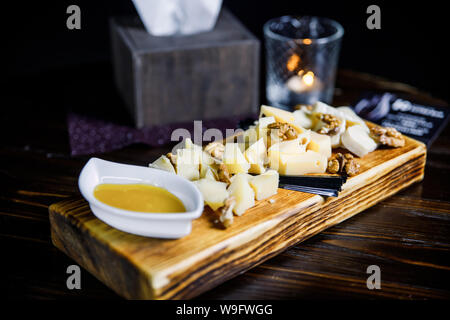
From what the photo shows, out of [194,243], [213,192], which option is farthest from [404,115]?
[194,243]

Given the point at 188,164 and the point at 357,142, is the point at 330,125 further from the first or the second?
the point at 188,164

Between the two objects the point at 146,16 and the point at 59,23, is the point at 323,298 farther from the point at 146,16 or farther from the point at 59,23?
the point at 59,23

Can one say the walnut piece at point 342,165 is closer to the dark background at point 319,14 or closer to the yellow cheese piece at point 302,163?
the yellow cheese piece at point 302,163

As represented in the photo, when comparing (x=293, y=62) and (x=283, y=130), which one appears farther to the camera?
(x=293, y=62)

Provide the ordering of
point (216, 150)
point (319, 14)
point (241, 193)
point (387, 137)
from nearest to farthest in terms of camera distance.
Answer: point (241, 193), point (216, 150), point (387, 137), point (319, 14)

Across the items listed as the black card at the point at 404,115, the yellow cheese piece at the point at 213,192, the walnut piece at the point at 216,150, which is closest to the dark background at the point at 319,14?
the black card at the point at 404,115
